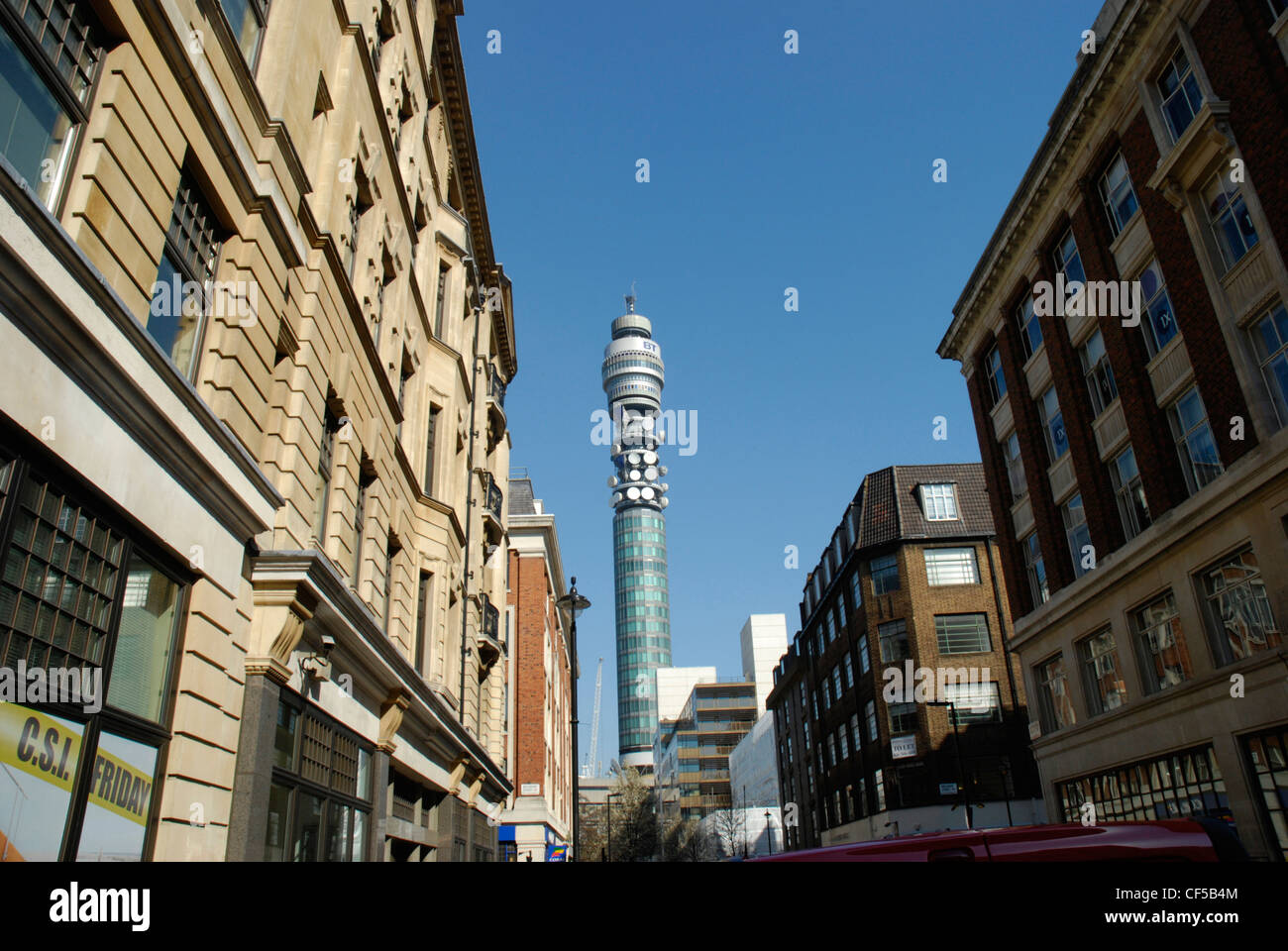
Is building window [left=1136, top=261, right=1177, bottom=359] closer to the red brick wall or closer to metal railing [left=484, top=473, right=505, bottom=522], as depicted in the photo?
metal railing [left=484, top=473, right=505, bottom=522]

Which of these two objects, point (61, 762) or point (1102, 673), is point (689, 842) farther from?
point (61, 762)

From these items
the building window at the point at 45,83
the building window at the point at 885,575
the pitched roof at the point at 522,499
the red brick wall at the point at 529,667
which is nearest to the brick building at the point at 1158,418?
the building window at the point at 885,575

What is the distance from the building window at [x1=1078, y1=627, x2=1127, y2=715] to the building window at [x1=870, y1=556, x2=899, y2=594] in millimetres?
22723

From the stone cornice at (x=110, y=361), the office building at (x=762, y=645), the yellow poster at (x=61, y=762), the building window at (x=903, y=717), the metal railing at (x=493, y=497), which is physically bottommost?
the yellow poster at (x=61, y=762)

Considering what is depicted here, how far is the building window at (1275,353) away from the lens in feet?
64.0

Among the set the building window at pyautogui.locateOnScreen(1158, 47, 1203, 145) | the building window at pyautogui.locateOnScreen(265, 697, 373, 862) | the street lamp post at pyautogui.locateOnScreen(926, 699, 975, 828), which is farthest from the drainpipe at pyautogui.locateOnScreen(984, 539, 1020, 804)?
the building window at pyautogui.locateOnScreen(265, 697, 373, 862)

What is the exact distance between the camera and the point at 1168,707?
909 inches

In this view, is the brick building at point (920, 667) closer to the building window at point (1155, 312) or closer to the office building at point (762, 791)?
the building window at point (1155, 312)

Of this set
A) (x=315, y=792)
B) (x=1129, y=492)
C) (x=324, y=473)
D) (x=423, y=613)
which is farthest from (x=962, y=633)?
(x=315, y=792)

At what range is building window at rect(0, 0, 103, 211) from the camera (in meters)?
6.75

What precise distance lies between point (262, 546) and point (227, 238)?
3.91 metres

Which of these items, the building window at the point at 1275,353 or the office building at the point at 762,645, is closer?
the building window at the point at 1275,353

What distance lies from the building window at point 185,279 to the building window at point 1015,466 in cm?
2988
